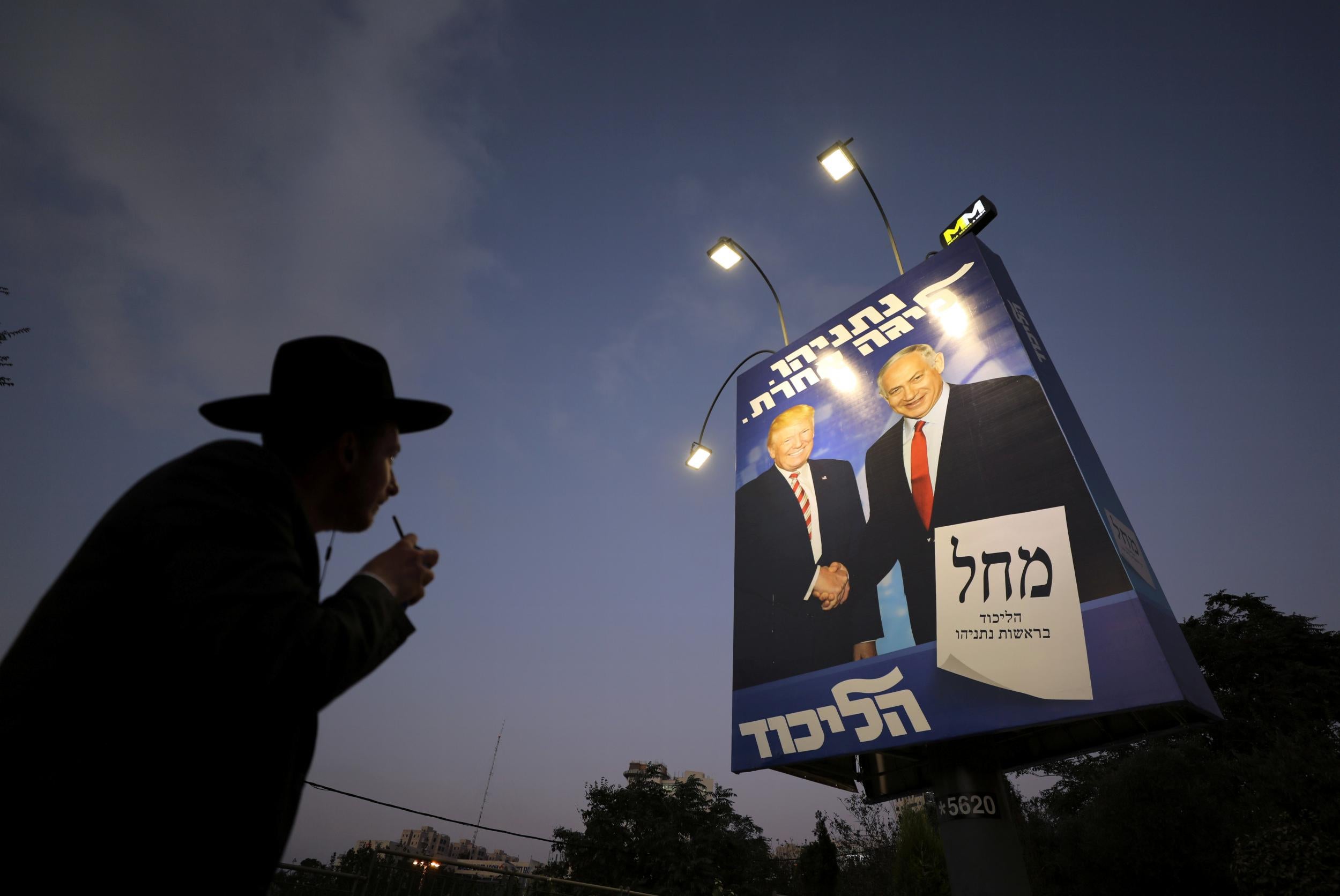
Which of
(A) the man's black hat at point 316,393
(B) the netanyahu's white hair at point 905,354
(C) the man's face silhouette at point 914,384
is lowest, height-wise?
(A) the man's black hat at point 316,393

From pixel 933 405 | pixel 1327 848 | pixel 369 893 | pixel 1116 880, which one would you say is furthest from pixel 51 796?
pixel 1116 880

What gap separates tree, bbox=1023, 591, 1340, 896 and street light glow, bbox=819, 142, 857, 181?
34.0ft

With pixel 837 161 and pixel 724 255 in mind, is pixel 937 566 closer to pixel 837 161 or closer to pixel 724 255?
pixel 837 161

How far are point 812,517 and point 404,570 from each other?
6.25 meters

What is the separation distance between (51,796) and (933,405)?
6657mm

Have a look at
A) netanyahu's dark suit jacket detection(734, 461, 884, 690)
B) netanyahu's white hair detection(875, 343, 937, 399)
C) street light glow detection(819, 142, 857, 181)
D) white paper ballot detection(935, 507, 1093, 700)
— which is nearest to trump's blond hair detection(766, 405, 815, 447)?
netanyahu's dark suit jacket detection(734, 461, 884, 690)

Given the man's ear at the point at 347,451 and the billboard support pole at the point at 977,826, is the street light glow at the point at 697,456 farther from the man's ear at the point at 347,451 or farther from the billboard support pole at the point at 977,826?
the man's ear at the point at 347,451

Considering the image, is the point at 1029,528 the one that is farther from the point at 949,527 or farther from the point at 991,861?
the point at 991,861

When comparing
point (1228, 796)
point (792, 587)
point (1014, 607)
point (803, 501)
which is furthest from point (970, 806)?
point (1228, 796)

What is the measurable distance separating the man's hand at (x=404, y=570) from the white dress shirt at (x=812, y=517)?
231 inches

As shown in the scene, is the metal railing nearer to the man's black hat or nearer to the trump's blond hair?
the trump's blond hair

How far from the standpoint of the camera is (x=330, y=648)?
908 millimetres

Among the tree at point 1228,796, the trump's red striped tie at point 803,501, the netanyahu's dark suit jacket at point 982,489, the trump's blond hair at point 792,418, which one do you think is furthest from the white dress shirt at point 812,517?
the tree at point 1228,796

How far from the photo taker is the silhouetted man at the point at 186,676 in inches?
30.8
